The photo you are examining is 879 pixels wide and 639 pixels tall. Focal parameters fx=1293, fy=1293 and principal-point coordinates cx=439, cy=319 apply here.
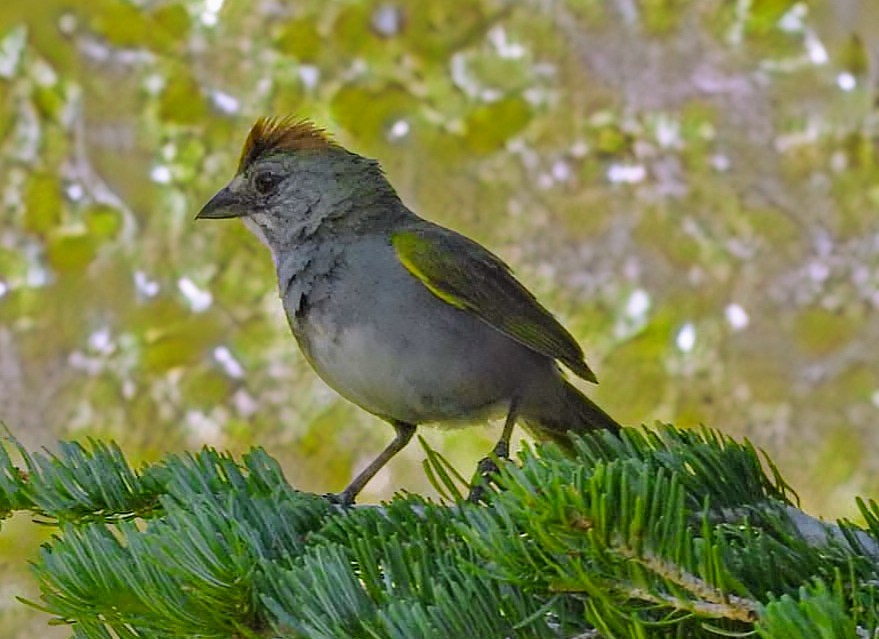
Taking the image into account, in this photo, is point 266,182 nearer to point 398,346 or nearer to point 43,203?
point 398,346

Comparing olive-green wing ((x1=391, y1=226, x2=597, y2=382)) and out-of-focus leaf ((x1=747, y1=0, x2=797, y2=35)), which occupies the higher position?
out-of-focus leaf ((x1=747, y1=0, x2=797, y2=35))

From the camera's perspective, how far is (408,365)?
5.74 feet

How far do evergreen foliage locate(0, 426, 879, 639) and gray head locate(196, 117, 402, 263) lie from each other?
0.79 metres

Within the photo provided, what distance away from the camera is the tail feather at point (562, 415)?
1.88m

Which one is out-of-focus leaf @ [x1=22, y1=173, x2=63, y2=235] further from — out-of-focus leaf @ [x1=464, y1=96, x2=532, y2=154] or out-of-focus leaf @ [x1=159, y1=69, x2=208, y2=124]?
out-of-focus leaf @ [x1=464, y1=96, x2=532, y2=154]

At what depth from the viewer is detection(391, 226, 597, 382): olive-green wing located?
1.85 meters

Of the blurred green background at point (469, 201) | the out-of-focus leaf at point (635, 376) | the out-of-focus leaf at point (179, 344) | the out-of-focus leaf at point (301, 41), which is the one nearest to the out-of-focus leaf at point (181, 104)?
the blurred green background at point (469, 201)

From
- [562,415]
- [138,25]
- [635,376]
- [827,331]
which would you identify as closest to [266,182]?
[562,415]

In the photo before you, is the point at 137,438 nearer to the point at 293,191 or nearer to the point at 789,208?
the point at 293,191

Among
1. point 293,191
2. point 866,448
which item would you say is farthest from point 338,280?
point 866,448

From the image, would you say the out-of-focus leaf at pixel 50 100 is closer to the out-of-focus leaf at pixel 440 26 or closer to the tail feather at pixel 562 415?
the out-of-focus leaf at pixel 440 26

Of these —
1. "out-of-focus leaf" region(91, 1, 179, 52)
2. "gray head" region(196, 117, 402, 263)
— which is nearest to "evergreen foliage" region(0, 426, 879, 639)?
"gray head" region(196, 117, 402, 263)

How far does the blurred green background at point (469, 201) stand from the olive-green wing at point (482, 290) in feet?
3.01

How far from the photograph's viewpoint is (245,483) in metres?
1.28
